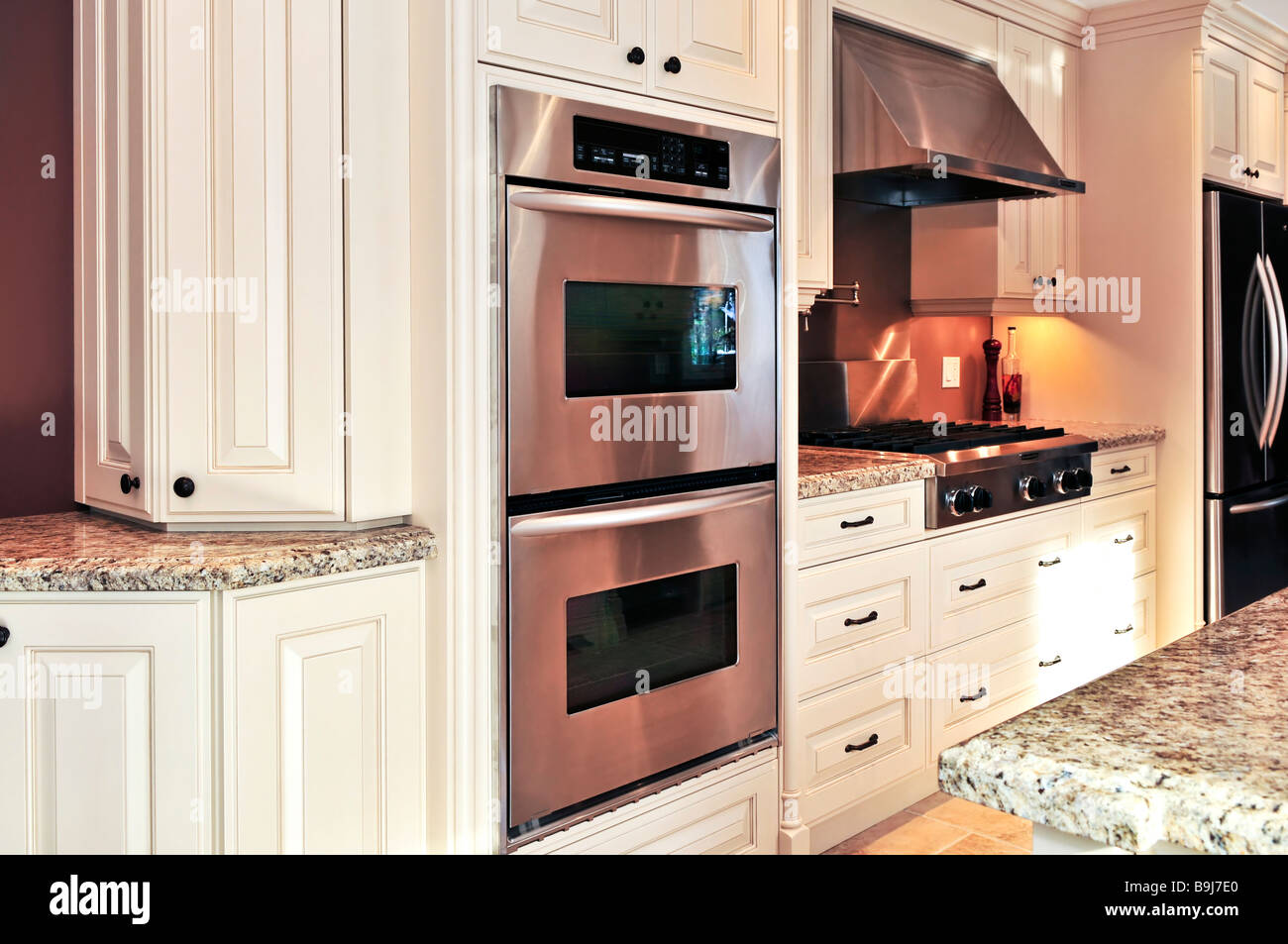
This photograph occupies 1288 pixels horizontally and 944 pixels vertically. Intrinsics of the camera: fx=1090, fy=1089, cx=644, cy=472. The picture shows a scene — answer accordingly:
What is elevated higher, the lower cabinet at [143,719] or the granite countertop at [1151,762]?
the granite countertop at [1151,762]

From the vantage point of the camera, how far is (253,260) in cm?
186

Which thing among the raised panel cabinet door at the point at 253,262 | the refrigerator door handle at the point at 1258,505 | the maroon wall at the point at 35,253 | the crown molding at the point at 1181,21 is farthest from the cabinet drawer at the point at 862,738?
the crown molding at the point at 1181,21

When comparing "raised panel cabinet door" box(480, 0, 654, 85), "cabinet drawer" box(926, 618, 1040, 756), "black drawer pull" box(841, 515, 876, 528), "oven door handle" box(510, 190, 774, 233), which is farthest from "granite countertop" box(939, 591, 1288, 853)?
"cabinet drawer" box(926, 618, 1040, 756)

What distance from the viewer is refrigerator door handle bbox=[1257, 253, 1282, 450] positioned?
14.2 ft

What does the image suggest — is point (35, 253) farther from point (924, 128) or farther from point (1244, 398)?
point (1244, 398)

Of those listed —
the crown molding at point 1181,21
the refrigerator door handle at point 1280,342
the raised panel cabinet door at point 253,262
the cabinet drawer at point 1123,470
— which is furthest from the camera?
the refrigerator door handle at point 1280,342

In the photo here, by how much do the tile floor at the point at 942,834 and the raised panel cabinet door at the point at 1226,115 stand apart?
8.58ft

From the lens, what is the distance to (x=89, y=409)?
82.6 inches

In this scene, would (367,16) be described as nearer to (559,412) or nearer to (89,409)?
(559,412)

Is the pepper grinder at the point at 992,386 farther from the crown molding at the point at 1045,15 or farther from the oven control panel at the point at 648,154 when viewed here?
the oven control panel at the point at 648,154

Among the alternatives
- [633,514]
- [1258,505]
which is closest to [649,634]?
[633,514]

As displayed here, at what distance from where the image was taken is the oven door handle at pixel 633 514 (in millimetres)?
1999
